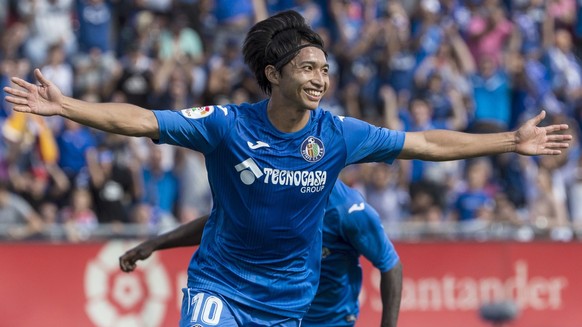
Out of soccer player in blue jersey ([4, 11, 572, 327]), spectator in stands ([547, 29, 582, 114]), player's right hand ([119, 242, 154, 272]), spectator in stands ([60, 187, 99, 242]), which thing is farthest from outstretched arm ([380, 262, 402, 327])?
spectator in stands ([547, 29, 582, 114])

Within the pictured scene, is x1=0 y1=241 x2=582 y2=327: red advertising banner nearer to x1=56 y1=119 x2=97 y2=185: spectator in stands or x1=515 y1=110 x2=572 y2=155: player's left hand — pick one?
x1=56 y1=119 x2=97 y2=185: spectator in stands

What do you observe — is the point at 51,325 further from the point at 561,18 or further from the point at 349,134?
the point at 561,18

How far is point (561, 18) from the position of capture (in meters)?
18.8

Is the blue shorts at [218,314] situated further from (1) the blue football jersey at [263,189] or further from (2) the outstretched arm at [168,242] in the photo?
(2) the outstretched arm at [168,242]

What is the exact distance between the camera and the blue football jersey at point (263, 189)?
6.71m

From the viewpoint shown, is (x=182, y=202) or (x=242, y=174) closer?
(x=242, y=174)

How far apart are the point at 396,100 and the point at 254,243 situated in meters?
10.5

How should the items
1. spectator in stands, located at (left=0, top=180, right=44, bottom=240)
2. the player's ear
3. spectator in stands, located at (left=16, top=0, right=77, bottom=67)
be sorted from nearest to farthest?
1. the player's ear
2. spectator in stands, located at (left=0, top=180, right=44, bottom=240)
3. spectator in stands, located at (left=16, top=0, right=77, bottom=67)

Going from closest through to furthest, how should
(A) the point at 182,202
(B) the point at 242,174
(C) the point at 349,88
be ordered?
1. (B) the point at 242,174
2. (A) the point at 182,202
3. (C) the point at 349,88

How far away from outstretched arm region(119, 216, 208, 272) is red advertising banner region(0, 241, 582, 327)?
17.0ft

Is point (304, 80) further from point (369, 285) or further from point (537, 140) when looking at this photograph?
point (369, 285)

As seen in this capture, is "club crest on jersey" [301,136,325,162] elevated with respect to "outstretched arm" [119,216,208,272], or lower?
elevated

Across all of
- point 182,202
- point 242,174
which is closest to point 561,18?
point 182,202

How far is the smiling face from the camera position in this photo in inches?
263
